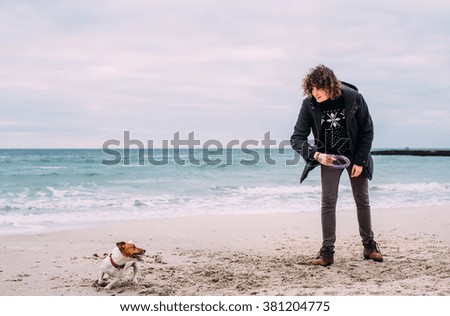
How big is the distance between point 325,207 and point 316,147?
22.6 inches

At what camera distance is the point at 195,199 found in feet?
41.4

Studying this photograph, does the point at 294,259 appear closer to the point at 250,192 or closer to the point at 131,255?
the point at 131,255

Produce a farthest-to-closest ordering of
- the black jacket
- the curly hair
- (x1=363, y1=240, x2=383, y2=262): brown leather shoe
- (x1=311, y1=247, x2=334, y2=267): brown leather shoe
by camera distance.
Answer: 1. (x1=363, y1=240, x2=383, y2=262): brown leather shoe
2. (x1=311, y1=247, x2=334, y2=267): brown leather shoe
3. the black jacket
4. the curly hair

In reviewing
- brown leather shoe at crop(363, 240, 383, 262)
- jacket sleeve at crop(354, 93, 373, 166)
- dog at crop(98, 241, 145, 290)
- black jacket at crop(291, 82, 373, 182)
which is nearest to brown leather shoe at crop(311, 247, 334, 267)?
brown leather shoe at crop(363, 240, 383, 262)

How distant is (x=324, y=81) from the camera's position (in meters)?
4.23

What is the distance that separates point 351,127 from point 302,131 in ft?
1.47

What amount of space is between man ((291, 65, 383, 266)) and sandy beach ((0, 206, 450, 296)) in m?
0.55

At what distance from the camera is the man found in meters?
4.32

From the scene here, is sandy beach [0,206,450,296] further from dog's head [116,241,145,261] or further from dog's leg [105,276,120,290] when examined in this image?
dog's head [116,241,145,261]

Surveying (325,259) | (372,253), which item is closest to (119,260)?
(325,259)

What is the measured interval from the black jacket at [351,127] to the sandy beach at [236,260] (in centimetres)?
Result: 96

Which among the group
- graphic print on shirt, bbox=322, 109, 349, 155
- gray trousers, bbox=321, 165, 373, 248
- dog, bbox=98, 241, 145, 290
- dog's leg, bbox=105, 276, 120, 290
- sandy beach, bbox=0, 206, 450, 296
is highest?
Answer: graphic print on shirt, bbox=322, 109, 349, 155

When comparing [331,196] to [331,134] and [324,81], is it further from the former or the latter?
[324,81]
